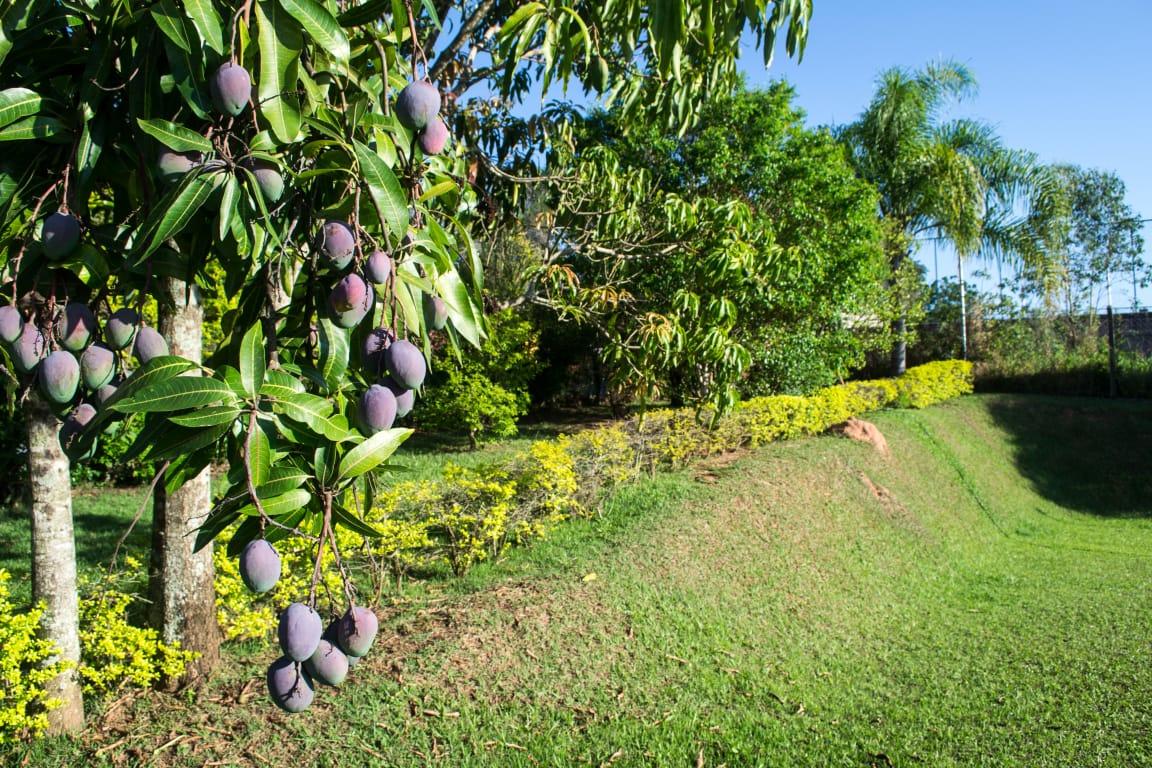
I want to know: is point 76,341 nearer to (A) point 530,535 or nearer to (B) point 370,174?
(B) point 370,174

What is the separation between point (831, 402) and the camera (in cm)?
1087

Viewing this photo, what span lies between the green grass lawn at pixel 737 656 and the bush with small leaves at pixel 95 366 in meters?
2.48

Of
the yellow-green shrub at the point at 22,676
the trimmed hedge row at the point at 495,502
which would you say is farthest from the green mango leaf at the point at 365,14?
the yellow-green shrub at the point at 22,676

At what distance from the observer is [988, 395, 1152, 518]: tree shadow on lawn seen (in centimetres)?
1200

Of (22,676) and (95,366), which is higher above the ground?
(95,366)

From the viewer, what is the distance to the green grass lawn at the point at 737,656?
3520mm

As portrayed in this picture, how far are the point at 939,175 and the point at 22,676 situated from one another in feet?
50.7

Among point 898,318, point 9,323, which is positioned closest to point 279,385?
point 9,323

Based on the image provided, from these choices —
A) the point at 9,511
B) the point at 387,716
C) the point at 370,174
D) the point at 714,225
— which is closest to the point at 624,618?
the point at 387,716

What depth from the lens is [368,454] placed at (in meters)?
1.04

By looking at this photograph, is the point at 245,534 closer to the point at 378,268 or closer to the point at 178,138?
A: the point at 378,268

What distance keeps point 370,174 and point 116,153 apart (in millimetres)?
595

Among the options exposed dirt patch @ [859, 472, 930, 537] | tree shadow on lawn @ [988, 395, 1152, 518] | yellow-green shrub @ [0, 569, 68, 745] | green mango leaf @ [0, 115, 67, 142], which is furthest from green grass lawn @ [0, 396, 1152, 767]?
tree shadow on lawn @ [988, 395, 1152, 518]

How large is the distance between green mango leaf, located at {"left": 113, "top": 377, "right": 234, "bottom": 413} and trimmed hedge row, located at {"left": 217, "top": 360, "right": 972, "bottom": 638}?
101 inches
